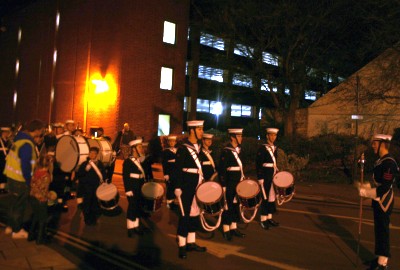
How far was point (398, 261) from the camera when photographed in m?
7.05

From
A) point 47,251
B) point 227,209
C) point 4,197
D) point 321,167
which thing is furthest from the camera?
point 321,167

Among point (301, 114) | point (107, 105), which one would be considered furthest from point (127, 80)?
point (301, 114)

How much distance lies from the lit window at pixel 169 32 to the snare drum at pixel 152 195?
20786mm

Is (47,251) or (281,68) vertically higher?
(281,68)

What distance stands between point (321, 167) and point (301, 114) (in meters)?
9.56

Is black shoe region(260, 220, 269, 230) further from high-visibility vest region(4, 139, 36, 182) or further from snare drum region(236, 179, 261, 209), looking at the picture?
high-visibility vest region(4, 139, 36, 182)

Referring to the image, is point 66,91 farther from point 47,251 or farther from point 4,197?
point 47,251

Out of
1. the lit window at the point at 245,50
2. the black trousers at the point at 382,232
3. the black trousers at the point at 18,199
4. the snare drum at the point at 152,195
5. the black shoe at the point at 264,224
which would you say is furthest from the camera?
the lit window at the point at 245,50

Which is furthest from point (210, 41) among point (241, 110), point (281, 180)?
point (281, 180)

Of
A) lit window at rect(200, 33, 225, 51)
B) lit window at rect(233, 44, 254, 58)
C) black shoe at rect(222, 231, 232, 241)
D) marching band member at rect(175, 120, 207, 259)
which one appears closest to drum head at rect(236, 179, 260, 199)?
black shoe at rect(222, 231, 232, 241)

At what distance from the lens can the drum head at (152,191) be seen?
814 cm

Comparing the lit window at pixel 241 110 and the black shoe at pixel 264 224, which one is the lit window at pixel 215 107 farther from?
the black shoe at pixel 264 224

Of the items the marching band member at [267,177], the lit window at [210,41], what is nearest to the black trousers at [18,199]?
the marching band member at [267,177]

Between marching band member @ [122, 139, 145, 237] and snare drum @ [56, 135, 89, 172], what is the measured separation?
156 cm
